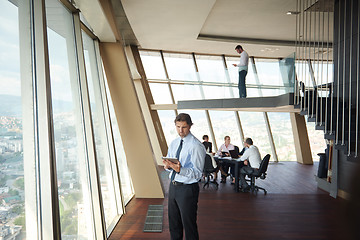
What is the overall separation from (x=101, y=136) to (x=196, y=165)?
106 inches

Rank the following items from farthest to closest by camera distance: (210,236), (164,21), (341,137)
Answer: (164,21), (341,137), (210,236)

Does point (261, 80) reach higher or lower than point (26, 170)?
higher

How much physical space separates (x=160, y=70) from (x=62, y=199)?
10661 mm

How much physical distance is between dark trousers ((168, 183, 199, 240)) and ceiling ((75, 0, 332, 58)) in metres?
3.08

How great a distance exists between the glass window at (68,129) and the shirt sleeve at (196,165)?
1.39 m

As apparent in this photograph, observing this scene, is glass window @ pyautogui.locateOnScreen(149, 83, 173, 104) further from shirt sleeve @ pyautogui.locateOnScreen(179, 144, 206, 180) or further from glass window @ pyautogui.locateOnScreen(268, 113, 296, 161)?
shirt sleeve @ pyautogui.locateOnScreen(179, 144, 206, 180)

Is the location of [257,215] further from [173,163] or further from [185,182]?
[173,163]

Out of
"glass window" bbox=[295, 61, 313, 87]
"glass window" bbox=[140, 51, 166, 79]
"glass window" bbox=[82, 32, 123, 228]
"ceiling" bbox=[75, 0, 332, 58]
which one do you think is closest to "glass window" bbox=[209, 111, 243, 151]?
"ceiling" bbox=[75, 0, 332, 58]

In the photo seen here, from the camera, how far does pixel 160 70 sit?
13625 mm

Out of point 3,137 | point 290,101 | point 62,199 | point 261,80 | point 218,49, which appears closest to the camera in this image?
point 3,137

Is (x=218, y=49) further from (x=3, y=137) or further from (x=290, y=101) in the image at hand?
(x=3, y=137)

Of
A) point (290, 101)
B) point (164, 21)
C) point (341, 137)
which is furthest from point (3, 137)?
point (164, 21)

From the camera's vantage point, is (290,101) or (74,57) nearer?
(74,57)

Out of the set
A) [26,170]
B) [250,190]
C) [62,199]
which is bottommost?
[250,190]
